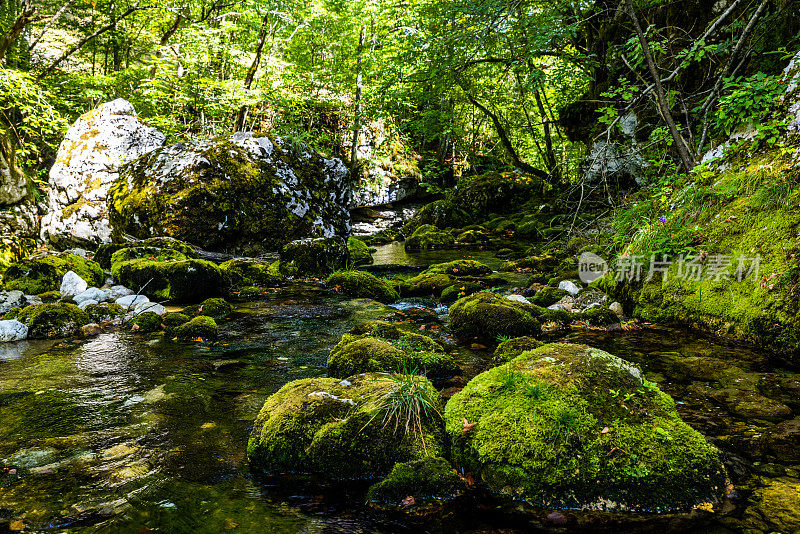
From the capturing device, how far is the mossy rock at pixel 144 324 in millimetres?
6352

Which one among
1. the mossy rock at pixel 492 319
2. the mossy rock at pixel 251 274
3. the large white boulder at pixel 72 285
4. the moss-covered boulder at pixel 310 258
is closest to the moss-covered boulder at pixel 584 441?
the mossy rock at pixel 492 319

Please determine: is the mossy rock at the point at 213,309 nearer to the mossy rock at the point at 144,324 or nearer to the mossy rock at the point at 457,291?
the mossy rock at the point at 144,324

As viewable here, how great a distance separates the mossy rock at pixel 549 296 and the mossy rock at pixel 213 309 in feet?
17.4

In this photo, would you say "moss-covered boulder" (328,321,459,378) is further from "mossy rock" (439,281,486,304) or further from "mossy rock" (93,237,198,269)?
"mossy rock" (93,237,198,269)

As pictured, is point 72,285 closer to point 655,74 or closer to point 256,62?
point 655,74

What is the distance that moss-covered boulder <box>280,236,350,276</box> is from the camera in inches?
425

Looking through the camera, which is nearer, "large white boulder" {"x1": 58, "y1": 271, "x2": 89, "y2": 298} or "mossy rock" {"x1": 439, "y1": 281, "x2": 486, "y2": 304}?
"large white boulder" {"x1": 58, "y1": 271, "x2": 89, "y2": 298}

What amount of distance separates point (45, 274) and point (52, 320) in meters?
2.83

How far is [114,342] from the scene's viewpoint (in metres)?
5.77

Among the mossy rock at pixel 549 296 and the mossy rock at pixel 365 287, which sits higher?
the mossy rock at pixel 549 296

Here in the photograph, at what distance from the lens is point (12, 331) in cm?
582

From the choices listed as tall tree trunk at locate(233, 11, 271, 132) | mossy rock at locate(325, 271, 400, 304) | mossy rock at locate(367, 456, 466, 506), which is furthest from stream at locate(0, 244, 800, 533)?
tall tree trunk at locate(233, 11, 271, 132)

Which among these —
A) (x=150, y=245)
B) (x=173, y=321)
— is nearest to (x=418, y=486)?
(x=173, y=321)

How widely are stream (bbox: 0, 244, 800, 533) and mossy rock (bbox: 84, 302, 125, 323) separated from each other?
27.6 inches
